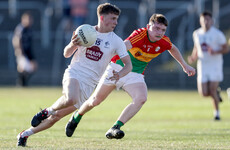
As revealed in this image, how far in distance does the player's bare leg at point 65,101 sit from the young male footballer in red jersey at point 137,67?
1.20m

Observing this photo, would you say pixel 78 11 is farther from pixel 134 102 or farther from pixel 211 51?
pixel 134 102

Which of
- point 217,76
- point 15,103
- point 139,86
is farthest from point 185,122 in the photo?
point 15,103

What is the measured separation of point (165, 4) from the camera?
29.4 m

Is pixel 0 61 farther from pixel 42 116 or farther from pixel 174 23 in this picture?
pixel 42 116

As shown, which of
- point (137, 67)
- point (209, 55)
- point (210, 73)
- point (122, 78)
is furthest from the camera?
point (209, 55)

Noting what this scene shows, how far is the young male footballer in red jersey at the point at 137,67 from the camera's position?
10.4 metres

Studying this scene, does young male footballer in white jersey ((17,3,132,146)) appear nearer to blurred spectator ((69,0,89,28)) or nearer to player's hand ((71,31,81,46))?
player's hand ((71,31,81,46))

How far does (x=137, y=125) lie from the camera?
45.0ft

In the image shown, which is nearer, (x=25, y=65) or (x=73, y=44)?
(x=73, y=44)

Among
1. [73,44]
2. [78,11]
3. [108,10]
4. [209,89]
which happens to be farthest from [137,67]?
[78,11]

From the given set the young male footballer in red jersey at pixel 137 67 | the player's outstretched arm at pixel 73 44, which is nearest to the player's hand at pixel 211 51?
the young male footballer in red jersey at pixel 137 67

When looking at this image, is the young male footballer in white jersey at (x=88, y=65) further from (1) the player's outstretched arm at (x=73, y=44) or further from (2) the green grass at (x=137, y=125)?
(2) the green grass at (x=137, y=125)

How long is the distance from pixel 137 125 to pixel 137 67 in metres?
3.23

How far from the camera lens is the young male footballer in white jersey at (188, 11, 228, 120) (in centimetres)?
1599
